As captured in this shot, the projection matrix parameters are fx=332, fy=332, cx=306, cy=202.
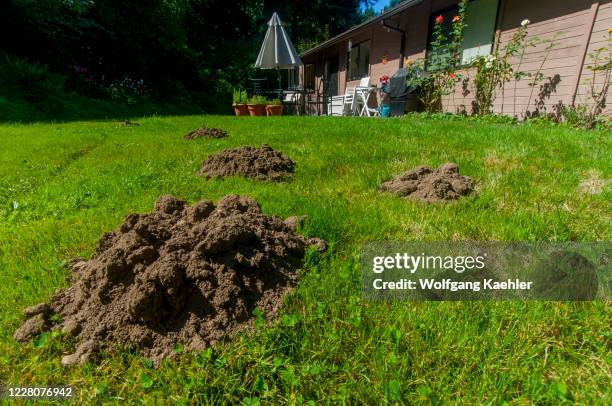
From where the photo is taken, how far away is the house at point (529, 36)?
6211 mm

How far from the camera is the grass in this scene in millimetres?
1146

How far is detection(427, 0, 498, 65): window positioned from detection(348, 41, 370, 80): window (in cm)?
563

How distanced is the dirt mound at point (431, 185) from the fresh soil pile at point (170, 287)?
1.31 m

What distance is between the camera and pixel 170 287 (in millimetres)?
1380

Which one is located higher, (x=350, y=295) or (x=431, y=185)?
(x=431, y=185)

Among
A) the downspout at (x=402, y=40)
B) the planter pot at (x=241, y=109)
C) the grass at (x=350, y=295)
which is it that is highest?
the downspout at (x=402, y=40)

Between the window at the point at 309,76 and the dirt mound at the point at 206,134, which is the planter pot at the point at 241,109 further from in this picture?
the window at the point at 309,76

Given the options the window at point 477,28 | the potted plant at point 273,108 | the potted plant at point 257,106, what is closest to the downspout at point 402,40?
the window at point 477,28

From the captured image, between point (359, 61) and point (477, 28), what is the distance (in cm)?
757

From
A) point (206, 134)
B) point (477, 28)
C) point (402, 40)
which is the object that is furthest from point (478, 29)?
→ point (206, 134)

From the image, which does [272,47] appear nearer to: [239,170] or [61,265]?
[239,170]

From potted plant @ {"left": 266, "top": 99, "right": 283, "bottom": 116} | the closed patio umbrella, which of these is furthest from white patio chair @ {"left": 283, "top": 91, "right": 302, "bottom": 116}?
potted plant @ {"left": 266, "top": 99, "right": 283, "bottom": 116}

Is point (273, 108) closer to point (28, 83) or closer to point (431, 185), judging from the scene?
point (28, 83)

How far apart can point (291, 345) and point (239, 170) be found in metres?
2.32
